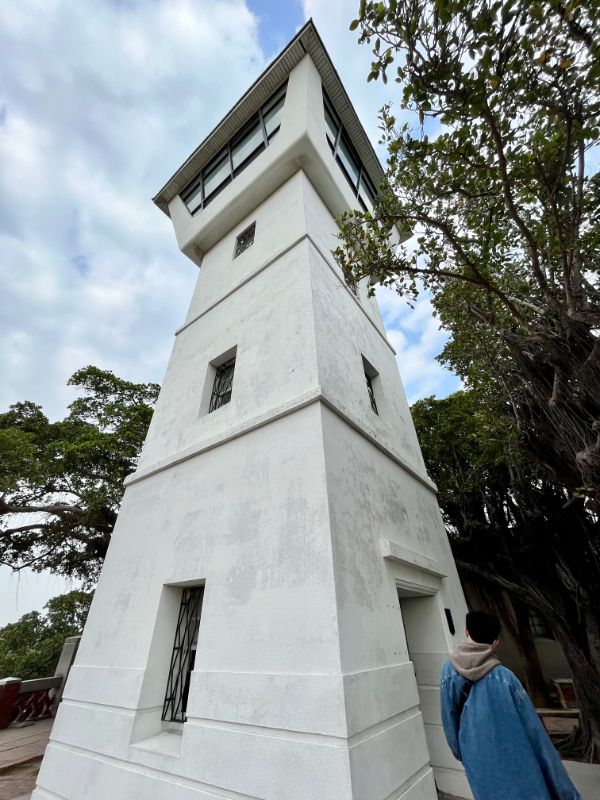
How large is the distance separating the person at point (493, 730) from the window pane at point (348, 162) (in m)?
9.91

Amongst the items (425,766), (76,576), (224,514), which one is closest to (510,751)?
(425,766)

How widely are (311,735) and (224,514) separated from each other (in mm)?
1953

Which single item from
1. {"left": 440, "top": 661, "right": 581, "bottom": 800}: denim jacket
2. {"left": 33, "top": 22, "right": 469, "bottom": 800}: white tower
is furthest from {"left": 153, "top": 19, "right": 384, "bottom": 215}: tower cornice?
{"left": 440, "top": 661, "right": 581, "bottom": 800}: denim jacket

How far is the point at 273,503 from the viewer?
3.45 m

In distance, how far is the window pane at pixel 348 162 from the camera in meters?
8.93

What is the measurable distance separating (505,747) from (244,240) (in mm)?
8377

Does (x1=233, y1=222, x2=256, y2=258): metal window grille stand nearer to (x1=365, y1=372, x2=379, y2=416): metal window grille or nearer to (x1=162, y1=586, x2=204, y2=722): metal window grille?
(x1=365, y1=372, x2=379, y2=416): metal window grille

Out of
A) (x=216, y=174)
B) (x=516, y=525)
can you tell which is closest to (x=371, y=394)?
(x=516, y=525)

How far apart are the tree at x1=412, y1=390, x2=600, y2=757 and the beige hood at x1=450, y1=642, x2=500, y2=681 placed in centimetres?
500

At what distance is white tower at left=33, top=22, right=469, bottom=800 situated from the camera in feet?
8.47

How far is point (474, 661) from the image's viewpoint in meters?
2.18

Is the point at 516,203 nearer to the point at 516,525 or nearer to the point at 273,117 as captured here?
the point at 273,117

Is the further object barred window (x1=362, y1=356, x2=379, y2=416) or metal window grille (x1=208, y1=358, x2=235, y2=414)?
barred window (x1=362, y1=356, x2=379, y2=416)

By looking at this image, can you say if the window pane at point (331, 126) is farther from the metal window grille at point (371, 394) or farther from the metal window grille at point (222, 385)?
the metal window grille at point (222, 385)
